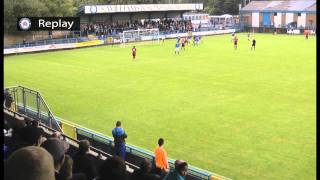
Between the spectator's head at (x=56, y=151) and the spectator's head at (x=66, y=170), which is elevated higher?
the spectator's head at (x=56, y=151)

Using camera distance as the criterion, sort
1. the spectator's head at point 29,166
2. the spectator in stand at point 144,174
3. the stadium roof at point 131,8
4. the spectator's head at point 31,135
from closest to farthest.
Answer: the spectator's head at point 29,166 < the spectator's head at point 31,135 < the spectator in stand at point 144,174 < the stadium roof at point 131,8

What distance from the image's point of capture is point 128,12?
200 ft

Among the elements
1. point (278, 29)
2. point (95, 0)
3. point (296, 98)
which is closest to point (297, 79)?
point (296, 98)

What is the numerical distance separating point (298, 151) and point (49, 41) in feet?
126

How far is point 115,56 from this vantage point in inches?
1628

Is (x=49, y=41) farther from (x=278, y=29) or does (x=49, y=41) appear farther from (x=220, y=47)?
(x=278, y=29)

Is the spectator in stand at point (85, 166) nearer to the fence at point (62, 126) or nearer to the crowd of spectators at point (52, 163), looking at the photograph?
the crowd of spectators at point (52, 163)

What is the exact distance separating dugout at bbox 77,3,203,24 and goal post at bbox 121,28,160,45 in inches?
212

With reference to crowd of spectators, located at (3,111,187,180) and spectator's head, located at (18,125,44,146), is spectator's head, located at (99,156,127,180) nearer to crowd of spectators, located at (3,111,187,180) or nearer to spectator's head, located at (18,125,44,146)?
crowd of spectators, located at (3,111,187,180)

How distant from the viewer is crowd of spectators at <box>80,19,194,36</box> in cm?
5728

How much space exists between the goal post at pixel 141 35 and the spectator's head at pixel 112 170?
47353 millimetres

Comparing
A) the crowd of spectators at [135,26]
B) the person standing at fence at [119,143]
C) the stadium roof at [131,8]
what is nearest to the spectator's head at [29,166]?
the person standing at fence at [119,143]

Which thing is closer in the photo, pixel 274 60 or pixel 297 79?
pixel 297 79

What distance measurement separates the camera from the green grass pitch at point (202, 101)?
47.3 ft
